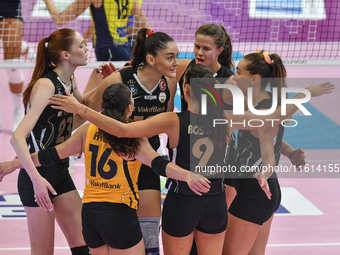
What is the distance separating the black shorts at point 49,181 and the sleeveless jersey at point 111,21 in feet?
12.6

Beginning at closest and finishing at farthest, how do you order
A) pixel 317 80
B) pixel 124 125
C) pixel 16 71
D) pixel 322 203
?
pixel 124 125 → pixel 322 203 → pixel 16 71 → pixel 317 80

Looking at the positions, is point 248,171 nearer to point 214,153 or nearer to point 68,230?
point 214,153

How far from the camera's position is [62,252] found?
15.7 ft

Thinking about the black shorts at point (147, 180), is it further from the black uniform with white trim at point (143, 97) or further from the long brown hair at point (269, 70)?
the long brown hair at point (269, 70)

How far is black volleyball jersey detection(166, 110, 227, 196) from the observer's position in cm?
324

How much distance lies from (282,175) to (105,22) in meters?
3.55

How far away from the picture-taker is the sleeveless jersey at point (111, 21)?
23.5 ft

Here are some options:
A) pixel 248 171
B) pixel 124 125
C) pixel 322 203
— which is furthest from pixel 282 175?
pixel 124 125

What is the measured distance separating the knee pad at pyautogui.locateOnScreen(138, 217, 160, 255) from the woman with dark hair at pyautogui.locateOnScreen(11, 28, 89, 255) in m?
0.50

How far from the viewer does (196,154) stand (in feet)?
10.8

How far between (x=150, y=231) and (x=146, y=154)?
788mm

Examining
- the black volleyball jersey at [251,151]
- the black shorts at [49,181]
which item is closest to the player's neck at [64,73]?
the black shorts at [49,181]

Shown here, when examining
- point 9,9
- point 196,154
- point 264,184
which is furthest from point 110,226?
point 9,9

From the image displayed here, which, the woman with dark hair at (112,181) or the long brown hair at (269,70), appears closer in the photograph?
the woman with dark hair at (112,181)
